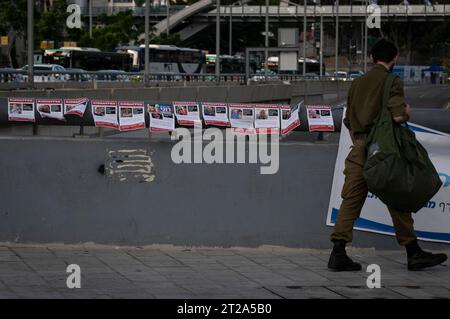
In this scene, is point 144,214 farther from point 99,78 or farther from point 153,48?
point 153,48

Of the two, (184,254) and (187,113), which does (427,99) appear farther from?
(184,254)

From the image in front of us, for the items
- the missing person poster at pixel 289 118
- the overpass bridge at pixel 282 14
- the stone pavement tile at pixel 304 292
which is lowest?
the stone pavement tile at pixel 304 292

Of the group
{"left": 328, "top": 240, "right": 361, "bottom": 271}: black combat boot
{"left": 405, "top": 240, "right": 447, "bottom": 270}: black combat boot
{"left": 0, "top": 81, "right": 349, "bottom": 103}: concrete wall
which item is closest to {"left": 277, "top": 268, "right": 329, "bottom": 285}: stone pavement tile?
{"left": 328, "top": 240, "right": 361, "bottom": 271}: black combat boot

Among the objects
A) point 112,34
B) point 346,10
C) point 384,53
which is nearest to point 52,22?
point 112,34

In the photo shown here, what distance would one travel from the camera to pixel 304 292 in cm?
789

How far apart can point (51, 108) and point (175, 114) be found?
1103 mm

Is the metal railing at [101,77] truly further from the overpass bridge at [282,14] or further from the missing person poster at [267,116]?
the overpass bridge at [282,14]

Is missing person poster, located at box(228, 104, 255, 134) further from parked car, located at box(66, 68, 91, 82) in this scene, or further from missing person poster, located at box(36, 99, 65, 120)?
parked car, located at box(66, 68, 91, 82)

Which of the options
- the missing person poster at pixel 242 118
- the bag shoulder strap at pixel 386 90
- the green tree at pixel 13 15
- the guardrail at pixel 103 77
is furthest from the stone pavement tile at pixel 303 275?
the green tree at pixel 13 15

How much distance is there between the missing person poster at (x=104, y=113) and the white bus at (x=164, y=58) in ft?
251

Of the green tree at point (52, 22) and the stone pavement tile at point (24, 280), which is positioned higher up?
the green tree at point (52, 22)

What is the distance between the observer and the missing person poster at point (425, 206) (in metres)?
9.68
